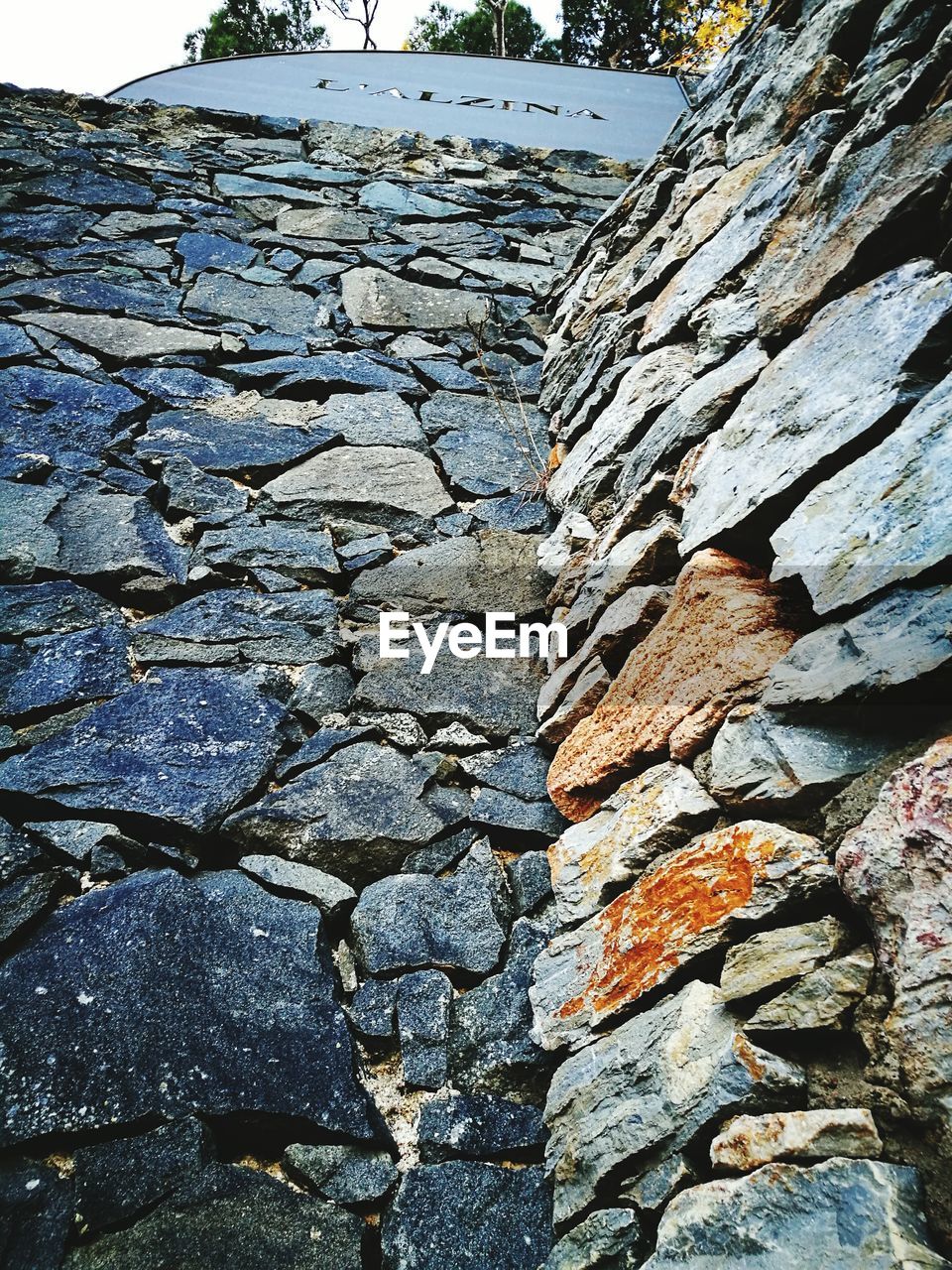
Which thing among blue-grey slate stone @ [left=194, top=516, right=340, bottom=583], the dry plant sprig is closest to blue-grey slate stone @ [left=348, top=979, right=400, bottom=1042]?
blue-grey slate stone @ [left=194, top=516, right=340, bottom=583]

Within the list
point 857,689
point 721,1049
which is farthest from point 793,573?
point 721,1049

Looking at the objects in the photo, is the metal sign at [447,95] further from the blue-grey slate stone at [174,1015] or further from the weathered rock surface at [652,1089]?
the weathered rock surface at [652,1089]

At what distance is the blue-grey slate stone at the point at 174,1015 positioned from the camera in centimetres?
169

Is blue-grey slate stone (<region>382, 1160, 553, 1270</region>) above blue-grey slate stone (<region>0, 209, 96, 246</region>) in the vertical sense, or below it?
below

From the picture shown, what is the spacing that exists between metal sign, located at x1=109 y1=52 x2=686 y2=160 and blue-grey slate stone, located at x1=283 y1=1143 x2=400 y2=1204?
8382mm

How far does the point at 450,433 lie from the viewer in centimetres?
414

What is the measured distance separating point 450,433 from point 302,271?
2.20 meters

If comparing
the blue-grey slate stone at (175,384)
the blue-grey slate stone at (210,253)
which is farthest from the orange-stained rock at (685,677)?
the blue-grey slate stone at (210,253)

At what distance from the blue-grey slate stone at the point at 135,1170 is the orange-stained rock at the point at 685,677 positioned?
3.92 ft

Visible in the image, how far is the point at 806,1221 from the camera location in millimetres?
1034

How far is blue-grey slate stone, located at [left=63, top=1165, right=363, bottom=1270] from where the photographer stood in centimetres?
146

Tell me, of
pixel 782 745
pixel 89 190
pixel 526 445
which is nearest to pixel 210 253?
pixel 89 190

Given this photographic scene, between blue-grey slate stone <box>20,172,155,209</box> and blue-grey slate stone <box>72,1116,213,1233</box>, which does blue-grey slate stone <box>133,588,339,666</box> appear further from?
blue-grey slate stone <box>20,172,155,209</box>

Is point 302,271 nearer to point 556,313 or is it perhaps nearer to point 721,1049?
point 556,313
